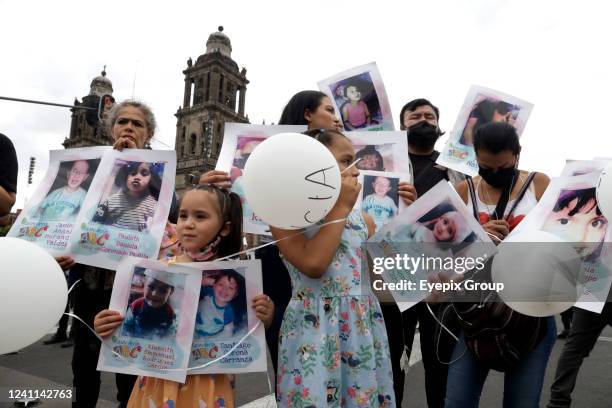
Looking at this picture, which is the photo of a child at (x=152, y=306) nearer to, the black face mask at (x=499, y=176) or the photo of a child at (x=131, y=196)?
the photo of a child at (x=131, y=196)

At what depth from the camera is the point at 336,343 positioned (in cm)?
151

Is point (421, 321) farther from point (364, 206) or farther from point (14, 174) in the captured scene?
point (14, 174)

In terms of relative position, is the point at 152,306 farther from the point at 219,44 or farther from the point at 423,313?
the point at 219,44

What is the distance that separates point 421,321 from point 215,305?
1310 millimetres

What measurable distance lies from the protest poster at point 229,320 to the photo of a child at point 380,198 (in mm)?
→ 661

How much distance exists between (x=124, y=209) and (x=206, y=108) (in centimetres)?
3686

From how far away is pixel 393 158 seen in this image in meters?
2.14

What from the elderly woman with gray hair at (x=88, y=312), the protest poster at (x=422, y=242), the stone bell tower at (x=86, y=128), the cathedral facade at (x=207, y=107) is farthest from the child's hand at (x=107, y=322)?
the stone bell tower at (x=86, y=128)

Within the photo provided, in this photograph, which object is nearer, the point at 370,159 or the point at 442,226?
the point at 442,226

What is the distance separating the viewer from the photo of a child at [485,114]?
2.33 m

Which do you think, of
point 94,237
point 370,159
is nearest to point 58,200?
point 94,237

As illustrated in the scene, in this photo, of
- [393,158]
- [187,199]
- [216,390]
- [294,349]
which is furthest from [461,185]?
[216,390]

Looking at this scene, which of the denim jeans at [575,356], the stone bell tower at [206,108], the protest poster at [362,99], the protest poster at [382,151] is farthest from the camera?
the stone bell tower at [206,108]

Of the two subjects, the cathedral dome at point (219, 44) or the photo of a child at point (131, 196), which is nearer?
the photo of a child at point (131, 196)
